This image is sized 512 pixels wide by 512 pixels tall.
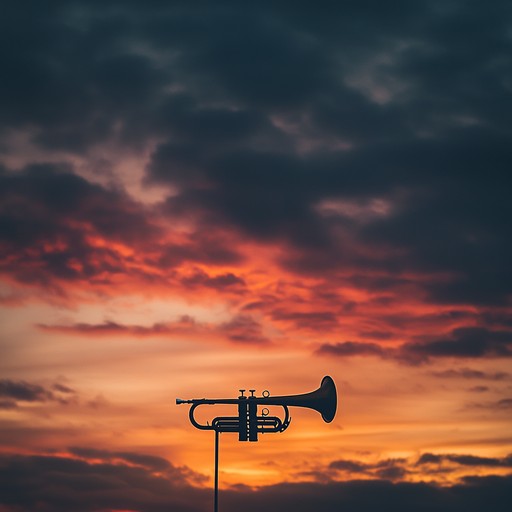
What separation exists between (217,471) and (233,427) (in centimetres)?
214

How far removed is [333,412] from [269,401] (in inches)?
99.1

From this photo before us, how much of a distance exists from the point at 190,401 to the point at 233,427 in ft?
6.75

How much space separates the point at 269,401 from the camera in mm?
46625

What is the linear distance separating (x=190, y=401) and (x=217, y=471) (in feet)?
9.40

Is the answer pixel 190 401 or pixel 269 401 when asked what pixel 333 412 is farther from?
pixel 190 401

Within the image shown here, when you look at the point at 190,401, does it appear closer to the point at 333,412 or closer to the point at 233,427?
the point at 233,427

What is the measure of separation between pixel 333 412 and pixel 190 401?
5.44 m

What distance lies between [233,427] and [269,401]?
1653 millimetres

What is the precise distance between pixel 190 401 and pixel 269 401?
122 inches

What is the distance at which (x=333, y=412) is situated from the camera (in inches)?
1855

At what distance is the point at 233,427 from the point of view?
46.5 m

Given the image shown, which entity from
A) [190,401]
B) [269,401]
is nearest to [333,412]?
[269,401]

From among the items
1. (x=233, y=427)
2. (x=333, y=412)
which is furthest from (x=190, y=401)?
(x=333, y=412)
